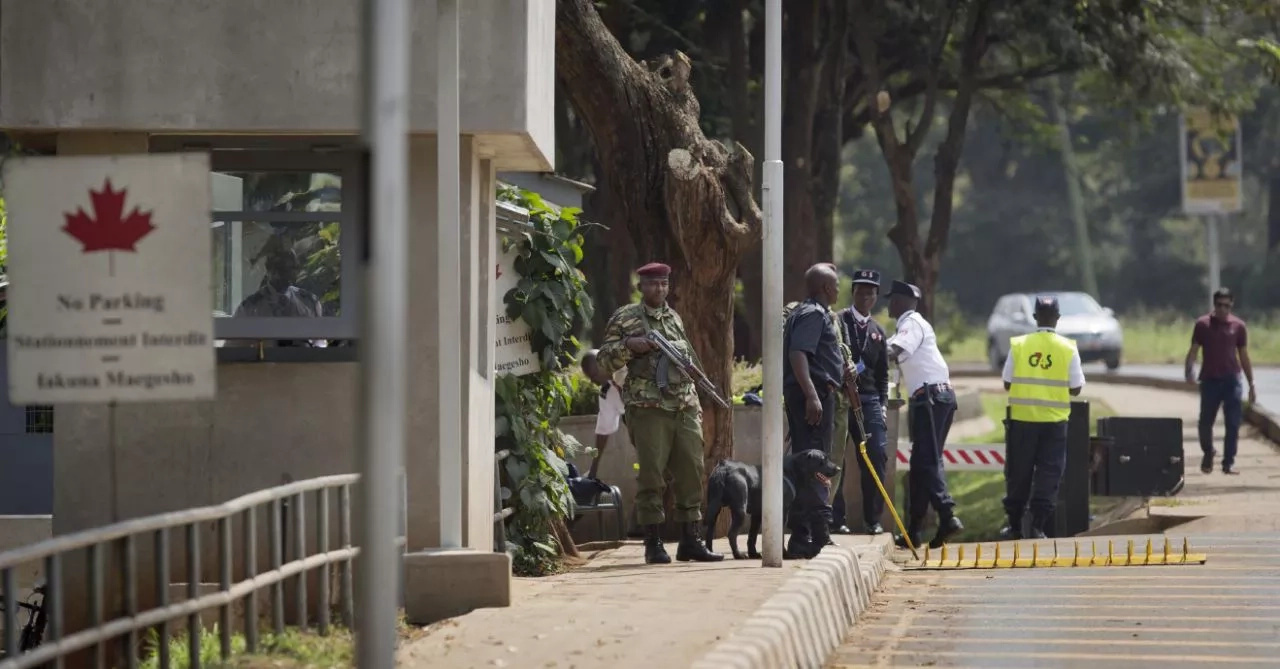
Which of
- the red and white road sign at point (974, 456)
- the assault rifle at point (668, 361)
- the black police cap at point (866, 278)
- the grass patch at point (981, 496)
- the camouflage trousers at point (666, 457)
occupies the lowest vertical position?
the grass patch at point (981, 496)

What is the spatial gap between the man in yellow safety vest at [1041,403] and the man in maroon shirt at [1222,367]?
16.0 feet

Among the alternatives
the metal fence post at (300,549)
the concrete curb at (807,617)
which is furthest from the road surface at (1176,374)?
the metal fence post at (300,549)

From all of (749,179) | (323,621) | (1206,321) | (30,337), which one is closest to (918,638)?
(323,621)

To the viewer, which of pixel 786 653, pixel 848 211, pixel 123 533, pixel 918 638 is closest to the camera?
pixel 123 533

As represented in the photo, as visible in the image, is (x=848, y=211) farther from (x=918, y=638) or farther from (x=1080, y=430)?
(x=918, y=638)

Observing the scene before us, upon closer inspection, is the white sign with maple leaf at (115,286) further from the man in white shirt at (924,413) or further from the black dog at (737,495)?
the man in white shirt at (924,413)

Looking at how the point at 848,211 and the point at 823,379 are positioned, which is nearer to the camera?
the point at 823,379

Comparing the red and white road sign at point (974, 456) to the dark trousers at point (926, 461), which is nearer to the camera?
the dark trousers at point (926, 461)

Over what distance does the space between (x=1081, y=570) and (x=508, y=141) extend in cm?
474

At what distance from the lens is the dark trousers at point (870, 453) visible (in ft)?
50.1

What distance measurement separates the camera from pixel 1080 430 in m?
18.1

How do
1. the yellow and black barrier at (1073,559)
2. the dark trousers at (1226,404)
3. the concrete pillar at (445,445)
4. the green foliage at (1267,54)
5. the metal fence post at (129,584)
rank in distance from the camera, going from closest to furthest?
the metal fence post at (129,584)
the concrete pillar at (445,445)
the yellow and black barrier at (1073,559)
the dark trousers at (1226,404)
the green foliage at (1267,54)

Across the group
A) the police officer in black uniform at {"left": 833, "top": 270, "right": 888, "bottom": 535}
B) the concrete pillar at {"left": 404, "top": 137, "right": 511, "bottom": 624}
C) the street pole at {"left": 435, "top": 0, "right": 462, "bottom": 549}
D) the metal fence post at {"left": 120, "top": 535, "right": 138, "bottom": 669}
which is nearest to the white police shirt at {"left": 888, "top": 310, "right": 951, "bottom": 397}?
the police officer in black uniform at {"left": 833, "top": 270, "right": 888, "bottom": 535}

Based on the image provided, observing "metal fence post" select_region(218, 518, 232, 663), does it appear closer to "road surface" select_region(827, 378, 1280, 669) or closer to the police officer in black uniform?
"road surface" select_region(827, 378, 1280, 669)
